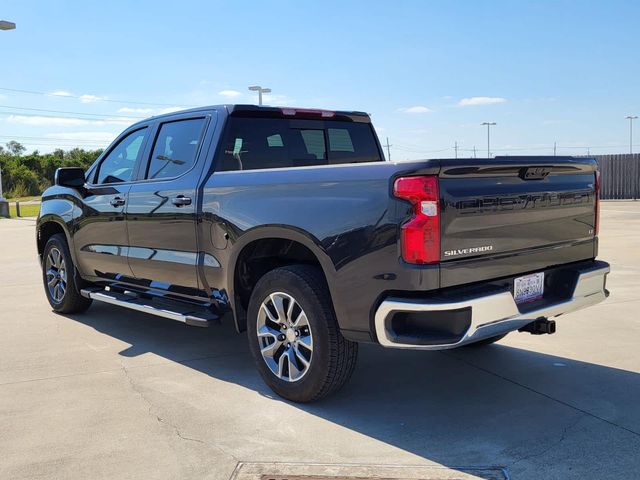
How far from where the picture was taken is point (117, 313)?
7.02m

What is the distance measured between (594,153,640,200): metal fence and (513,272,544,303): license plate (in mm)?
27348

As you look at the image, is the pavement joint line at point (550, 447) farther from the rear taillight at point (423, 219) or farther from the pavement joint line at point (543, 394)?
the rear taillight at point (423, 219)

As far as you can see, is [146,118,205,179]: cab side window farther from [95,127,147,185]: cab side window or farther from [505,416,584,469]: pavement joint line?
[505,416,584,469]: pavement joint line

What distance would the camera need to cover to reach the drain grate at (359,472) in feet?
10.2

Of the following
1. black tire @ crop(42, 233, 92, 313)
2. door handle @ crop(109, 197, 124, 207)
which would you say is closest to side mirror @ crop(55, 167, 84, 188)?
door handle @ crop(109, 197, 124, 207)

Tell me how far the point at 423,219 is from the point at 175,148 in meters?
2.65

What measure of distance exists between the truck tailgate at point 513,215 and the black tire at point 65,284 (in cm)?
449

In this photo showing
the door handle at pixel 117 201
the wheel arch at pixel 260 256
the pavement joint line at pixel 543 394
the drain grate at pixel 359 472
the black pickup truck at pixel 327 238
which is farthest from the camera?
the door handle at pixel 117 201

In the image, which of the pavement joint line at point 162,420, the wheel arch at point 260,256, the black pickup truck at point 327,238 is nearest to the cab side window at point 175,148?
the black pickup truck at point 327,238

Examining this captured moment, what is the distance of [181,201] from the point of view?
190 inches

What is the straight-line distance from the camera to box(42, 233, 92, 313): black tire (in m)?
6.58

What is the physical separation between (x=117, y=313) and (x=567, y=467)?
5176mm

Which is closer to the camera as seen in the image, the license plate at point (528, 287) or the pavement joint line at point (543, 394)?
the pavement joint line at point (543, 394)

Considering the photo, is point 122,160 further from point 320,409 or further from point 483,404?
point 483,404
